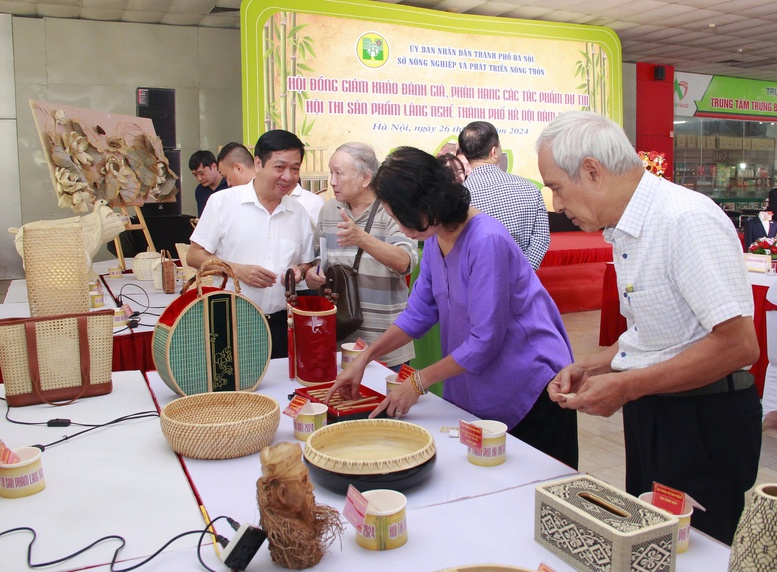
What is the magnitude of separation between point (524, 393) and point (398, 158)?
2.35 ft

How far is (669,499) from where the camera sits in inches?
43.8

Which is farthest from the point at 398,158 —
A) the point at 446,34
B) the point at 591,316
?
the point at 446,34

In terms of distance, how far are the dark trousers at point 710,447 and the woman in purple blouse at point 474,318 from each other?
14.7 inches

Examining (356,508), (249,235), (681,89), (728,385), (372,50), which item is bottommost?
(356,508)

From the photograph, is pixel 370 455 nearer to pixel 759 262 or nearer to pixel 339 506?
pixel 339 506

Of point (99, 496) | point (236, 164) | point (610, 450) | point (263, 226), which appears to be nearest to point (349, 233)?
point (263, 226)

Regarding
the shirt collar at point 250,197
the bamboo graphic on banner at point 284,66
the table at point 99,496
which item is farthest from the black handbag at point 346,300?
the bamboo graphic on banner at point 284,66

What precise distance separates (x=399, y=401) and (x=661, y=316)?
67cm

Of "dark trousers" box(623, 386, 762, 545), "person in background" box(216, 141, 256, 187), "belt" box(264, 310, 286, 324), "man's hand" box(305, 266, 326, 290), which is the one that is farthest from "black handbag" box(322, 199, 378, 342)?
"person in background" box(216, 141, 256, 187)

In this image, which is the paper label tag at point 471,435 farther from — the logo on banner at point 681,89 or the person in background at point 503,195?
the logo on banner at point 681,89

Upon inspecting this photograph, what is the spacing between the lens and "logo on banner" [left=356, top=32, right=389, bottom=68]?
785 cm

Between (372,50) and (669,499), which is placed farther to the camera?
(372,50)

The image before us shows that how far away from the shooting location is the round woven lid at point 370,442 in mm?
1361

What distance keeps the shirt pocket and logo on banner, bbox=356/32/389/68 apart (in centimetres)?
696
